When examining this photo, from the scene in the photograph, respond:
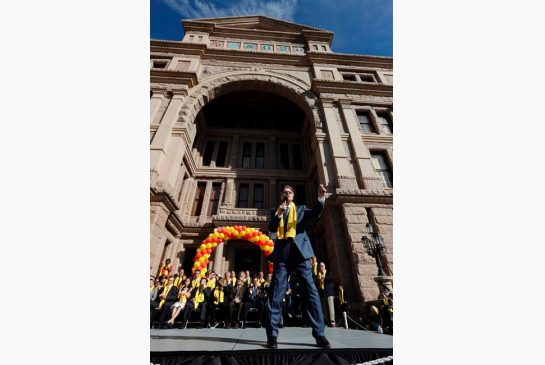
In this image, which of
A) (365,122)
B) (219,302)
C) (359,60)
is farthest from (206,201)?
(359,60)

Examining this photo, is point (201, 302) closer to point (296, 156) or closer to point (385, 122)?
point (296, 156)

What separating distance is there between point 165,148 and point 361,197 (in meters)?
9.50

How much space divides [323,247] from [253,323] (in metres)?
5.73

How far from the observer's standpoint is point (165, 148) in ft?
40.1

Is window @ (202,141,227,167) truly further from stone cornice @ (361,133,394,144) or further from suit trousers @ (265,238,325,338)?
suit trousers @ (265,238,325,338)

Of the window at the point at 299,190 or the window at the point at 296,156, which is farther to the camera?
the window at the point at 296,156

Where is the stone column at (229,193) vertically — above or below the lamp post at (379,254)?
above

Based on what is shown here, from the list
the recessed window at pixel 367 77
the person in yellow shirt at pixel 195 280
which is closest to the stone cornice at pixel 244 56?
the recessed window at pixel 367 77

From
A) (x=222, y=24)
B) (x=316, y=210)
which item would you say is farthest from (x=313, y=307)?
(x=222, y=24)

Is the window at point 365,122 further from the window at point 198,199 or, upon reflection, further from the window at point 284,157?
the window at point 198,199

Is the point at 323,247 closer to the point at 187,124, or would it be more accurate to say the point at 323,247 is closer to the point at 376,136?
the point at 376,136

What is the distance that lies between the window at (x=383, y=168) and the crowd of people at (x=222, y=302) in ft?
21.4

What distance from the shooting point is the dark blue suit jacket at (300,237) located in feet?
10.5

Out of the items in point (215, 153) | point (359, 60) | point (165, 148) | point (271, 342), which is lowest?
point (271, 342)
